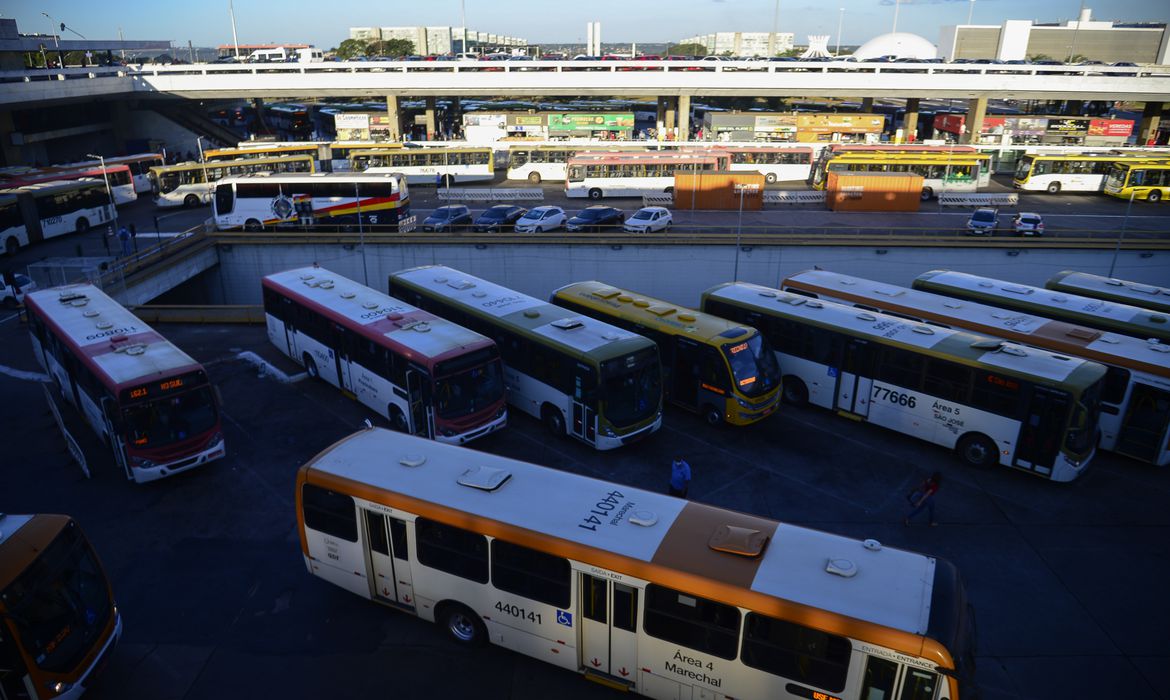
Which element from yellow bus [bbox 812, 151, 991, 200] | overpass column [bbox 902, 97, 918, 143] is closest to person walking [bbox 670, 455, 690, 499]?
yellow bus [bbox 812, 151, 991, 200]

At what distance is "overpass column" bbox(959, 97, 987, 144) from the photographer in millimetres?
64688

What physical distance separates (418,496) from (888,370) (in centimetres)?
1249

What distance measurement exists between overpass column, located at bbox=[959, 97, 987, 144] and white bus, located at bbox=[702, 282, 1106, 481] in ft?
186

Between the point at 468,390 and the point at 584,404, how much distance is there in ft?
8.90

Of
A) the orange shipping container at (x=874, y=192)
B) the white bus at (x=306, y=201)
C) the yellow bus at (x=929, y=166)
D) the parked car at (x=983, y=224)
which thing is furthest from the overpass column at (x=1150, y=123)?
the white bus at (x=306, y=201)

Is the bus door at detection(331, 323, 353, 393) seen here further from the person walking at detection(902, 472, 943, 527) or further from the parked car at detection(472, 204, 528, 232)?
the parked car at detection(472, 204, 528, 232)

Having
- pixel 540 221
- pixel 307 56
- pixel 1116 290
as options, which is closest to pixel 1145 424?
pixel 1116 290

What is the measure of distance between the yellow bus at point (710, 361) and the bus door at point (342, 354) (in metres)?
6.92

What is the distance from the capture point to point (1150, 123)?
221 feet

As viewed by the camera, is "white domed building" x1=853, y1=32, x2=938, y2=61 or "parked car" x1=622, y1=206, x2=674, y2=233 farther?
"white domed building" x1=853, y1=32, x2=938, y2=61

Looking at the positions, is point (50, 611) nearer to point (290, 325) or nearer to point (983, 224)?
point (290, 325)

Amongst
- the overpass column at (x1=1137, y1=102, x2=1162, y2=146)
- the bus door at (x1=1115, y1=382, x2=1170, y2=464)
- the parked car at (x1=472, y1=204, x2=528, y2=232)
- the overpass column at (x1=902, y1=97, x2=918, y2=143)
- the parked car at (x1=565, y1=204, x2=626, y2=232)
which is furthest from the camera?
the overpass column at (x1=902, y1=97, x2=918, y2=143)

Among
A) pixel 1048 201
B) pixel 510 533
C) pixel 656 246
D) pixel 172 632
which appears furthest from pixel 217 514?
pixel 1048 201

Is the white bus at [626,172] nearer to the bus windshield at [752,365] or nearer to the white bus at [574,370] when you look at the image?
the white bus at [574,370]
